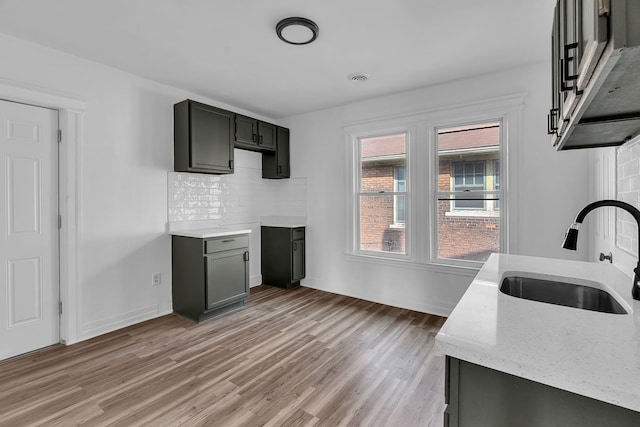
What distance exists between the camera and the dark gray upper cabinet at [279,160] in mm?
4457

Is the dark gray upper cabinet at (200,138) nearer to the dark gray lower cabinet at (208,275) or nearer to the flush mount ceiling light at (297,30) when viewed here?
the dark gray lower cabinet at (208,275)

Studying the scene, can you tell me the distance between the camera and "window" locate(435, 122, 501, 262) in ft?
10.5

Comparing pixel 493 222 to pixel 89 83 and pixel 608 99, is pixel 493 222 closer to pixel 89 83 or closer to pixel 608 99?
pixel 608 99

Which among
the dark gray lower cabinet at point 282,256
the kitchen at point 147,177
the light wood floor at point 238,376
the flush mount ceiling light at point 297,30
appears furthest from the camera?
the dark gray lower cabinet at point 282,256

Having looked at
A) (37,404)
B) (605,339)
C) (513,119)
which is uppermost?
(513,119)

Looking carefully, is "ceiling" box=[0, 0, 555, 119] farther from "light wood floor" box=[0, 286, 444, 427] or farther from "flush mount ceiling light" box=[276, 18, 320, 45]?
"light wood floor" box=[0, 286, 444, 427]

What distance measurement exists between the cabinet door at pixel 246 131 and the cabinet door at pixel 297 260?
1.46m

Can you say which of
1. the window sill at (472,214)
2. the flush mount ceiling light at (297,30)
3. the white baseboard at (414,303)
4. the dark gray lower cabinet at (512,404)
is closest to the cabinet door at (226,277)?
the white baseboard at (414,303)

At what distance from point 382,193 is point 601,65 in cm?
320

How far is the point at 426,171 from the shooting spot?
350cm

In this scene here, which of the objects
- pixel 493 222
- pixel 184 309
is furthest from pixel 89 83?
pixel 493 222

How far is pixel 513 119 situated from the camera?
2988 millimetres

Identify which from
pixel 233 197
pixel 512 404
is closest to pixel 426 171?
pixel 233 197

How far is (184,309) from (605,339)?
11.3ft
